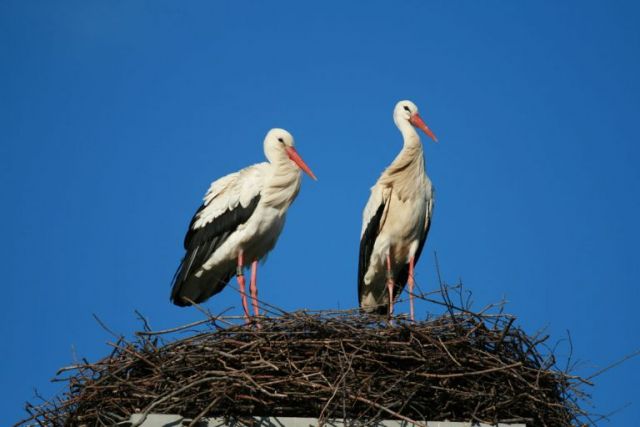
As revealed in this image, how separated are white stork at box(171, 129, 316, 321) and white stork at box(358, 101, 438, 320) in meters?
0.62

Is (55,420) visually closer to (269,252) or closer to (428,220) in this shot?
(269,252)

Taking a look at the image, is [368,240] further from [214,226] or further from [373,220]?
[214,226]

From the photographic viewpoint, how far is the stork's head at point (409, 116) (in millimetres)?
9266

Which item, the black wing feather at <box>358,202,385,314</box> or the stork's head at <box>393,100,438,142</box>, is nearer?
the black wing feather at <box>358,202,385,314</box>

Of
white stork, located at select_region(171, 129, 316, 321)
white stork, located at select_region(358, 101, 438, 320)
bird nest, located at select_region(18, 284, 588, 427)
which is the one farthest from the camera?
white stork, located at select_region(358, 101, 438, 320)

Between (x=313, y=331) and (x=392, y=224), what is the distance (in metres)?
2.71

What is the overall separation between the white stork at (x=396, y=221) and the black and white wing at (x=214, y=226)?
996mm

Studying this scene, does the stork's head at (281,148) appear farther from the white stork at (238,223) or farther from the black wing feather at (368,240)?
the black wing feather at (368,240)

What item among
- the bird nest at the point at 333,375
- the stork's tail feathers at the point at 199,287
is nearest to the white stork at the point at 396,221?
the stork's tail feathers at the point at 199,287

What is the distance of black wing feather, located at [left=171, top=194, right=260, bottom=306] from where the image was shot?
27.7ft

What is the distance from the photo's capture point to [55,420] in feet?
20.6

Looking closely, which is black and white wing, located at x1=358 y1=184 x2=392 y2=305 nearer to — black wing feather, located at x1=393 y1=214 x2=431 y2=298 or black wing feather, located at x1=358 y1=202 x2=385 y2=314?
black wing feather, located at x1=358 y1=202 x2=385 y2=314

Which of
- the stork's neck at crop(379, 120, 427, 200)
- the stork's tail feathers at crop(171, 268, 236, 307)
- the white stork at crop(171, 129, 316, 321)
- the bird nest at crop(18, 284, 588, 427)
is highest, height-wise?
the stork's neck at crop(379, 120, 427, 200)

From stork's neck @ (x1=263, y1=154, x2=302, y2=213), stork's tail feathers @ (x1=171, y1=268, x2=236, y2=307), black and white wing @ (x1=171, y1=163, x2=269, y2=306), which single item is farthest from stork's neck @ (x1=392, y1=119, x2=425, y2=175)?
stork's tail feathers @ (x1=171, y1=268, x2=236, y2=307)
